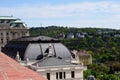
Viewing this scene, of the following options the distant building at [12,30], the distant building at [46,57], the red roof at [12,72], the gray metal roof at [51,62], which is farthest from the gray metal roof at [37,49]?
the distant building at [12,30]

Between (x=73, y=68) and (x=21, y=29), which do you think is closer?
(x=73, y=68)

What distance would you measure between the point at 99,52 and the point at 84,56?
19800 mm

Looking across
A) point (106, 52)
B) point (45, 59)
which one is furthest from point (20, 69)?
point (106, 52)

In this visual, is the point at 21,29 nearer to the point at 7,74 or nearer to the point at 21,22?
the point at 21,22

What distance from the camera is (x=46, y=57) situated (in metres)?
38.0

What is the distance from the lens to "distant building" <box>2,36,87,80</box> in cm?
3691

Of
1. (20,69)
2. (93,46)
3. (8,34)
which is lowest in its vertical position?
(93,46)

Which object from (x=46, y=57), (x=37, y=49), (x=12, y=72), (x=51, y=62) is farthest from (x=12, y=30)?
(x=12, y=72)

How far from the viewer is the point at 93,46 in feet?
583

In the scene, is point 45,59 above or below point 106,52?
above

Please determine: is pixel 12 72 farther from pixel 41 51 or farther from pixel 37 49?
pixel 37 49

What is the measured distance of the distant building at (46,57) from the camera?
36906mm

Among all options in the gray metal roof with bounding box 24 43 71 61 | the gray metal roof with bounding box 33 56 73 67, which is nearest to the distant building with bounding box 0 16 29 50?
the gray metal roof with bounding box 24 43 71 61

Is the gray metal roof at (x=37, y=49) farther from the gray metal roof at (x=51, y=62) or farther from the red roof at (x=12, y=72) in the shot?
the red roof at (x=12, y=72)
